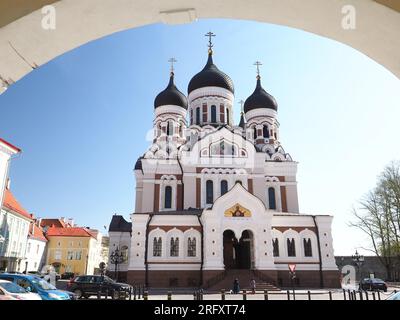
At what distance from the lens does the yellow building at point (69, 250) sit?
5725 cm

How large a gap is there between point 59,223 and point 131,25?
7166 centimetres

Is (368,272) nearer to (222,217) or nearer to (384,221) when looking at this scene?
(384,221)

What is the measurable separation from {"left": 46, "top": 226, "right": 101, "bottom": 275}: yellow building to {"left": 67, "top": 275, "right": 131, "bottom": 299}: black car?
39441mm

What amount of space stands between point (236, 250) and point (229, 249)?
886 millimetres

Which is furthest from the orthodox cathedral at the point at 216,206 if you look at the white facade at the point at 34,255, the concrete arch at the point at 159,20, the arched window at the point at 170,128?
the concrete arch at the point at 159,20

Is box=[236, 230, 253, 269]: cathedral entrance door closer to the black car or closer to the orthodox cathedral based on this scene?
the orthodox cathedral

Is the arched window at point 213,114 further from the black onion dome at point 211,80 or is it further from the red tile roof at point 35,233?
the red tile roof at point 35,233

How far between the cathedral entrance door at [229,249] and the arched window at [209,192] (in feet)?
14.2

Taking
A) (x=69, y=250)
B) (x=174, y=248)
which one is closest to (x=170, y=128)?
(x=174, y=248)

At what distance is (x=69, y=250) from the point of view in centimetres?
5869

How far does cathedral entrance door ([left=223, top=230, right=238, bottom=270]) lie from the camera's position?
1233 inches

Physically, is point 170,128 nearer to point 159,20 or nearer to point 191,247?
point 191,247
